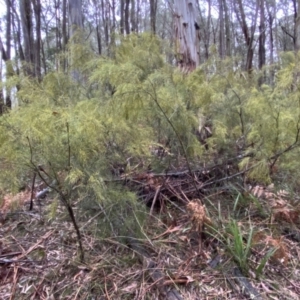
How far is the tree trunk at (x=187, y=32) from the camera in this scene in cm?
385

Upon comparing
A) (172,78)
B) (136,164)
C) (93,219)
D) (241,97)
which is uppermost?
(172,78)

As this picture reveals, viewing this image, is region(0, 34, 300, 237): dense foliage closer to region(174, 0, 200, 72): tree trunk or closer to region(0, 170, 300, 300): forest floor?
region(0, 170, 300, 300): forest floor

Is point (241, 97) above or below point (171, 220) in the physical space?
above

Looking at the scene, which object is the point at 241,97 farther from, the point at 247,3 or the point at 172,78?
the point at 247,3

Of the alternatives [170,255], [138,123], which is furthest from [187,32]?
[170,255]

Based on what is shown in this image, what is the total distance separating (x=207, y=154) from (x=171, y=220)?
0.67m

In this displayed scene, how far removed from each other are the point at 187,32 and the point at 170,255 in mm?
2746

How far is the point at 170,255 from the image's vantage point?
6.98 ft

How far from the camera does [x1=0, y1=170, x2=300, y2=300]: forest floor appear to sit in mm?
1900

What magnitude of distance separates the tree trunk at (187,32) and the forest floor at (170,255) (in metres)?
1.91

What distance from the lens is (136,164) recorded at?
2.56 m

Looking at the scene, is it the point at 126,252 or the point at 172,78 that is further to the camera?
the point at 172,78

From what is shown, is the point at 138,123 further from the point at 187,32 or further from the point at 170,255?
the point at 187,32

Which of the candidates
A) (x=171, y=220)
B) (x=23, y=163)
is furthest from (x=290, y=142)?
(x=23, y=163)
